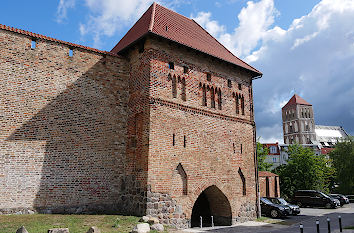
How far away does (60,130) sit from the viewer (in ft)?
35.9

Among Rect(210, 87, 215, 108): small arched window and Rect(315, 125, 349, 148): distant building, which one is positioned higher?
Rect(315, 125, 349, 148): distant building

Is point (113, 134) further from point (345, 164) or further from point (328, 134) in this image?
point (328, 134)

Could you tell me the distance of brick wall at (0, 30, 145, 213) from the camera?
1002 cm

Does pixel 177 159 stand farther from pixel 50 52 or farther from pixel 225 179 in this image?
pixel 50 52

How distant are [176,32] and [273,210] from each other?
11815mm

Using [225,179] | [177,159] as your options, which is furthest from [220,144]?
[177,159]

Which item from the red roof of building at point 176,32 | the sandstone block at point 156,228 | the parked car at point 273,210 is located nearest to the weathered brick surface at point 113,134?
the red roof of building at point 176,32

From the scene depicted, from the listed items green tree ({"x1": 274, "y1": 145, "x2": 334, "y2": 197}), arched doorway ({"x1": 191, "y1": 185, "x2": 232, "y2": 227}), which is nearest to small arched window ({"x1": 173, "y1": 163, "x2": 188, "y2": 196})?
arched doorway ({"x1": 191, "y1": 185, "x2": 232, "y2": 227})

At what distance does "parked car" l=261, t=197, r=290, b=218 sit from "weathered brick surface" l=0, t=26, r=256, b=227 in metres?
3.27

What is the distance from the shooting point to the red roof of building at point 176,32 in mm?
12461

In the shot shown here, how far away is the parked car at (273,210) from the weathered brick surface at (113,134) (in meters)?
3.27

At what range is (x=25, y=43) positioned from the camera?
10812mm

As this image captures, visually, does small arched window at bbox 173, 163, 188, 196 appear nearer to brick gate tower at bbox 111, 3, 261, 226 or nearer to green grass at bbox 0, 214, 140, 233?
brick gate tower at bbox 111, 3, 261, 226

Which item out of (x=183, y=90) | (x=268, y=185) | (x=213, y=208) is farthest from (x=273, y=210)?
(x=183, y=90)
